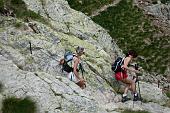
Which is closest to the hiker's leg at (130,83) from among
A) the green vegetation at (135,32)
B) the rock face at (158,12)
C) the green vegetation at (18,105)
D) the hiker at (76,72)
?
the hiker at (76,72)

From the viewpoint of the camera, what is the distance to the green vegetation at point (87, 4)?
67475mm

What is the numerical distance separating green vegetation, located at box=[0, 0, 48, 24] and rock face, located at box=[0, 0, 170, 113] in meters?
0.56

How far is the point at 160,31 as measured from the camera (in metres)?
61.0

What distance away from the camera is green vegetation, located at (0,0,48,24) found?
84.8 feet

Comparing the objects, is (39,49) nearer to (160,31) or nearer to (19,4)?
(19,4)

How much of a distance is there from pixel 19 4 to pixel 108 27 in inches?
1412

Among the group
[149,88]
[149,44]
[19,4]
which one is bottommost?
[149,44]

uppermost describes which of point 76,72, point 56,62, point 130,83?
point 76,72

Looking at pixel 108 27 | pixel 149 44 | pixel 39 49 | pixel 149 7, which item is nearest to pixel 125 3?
pixel 149 7

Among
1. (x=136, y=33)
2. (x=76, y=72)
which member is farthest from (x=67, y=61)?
(x=136, y=33)

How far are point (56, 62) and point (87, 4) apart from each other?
155ft

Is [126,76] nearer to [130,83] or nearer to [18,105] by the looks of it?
[130,83]

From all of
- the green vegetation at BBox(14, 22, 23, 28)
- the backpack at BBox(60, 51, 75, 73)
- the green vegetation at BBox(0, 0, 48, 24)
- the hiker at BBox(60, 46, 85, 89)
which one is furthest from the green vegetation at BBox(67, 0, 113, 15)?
the hiker at BBox(60, 46, 85, 89)

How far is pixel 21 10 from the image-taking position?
2639 centimetres
